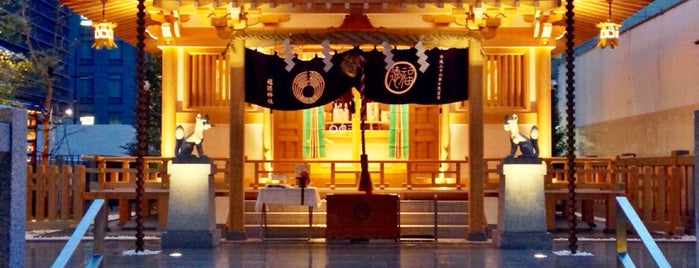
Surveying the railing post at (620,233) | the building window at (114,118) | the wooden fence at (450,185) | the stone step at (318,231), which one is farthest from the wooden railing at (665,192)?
the building window at (114,118)

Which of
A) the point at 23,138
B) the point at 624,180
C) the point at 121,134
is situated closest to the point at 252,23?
the point at 624,180

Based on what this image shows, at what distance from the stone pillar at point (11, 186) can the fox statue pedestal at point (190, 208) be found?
28.1ft

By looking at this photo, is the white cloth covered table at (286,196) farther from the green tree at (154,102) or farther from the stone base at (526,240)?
the green tree at (154,102)

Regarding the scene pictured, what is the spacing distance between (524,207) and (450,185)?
356 cm

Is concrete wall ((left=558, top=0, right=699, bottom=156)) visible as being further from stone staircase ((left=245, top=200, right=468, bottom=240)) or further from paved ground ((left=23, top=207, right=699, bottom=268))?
stone staircase ((left=245, top=200, right=468, bottom=240))

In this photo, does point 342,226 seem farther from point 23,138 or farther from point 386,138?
point 23,138

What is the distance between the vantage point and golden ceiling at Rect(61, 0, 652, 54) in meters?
15.4

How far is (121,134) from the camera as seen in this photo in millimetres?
37844

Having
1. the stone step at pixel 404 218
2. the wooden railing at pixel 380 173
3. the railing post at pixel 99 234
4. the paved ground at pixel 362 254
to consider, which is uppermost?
the wooden railing at pixel 380 173

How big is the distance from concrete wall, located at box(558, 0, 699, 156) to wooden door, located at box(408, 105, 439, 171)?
6178 millimetres

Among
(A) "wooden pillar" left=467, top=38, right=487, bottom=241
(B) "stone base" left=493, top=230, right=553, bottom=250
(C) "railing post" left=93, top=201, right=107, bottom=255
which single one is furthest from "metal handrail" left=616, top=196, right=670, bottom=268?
(A) "wooden pillar" left=467, top=38, right=487, bottom=241

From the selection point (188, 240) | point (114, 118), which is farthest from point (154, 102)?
point (114, 118)

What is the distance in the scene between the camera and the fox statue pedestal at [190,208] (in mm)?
14680

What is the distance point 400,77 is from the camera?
1573 cm
